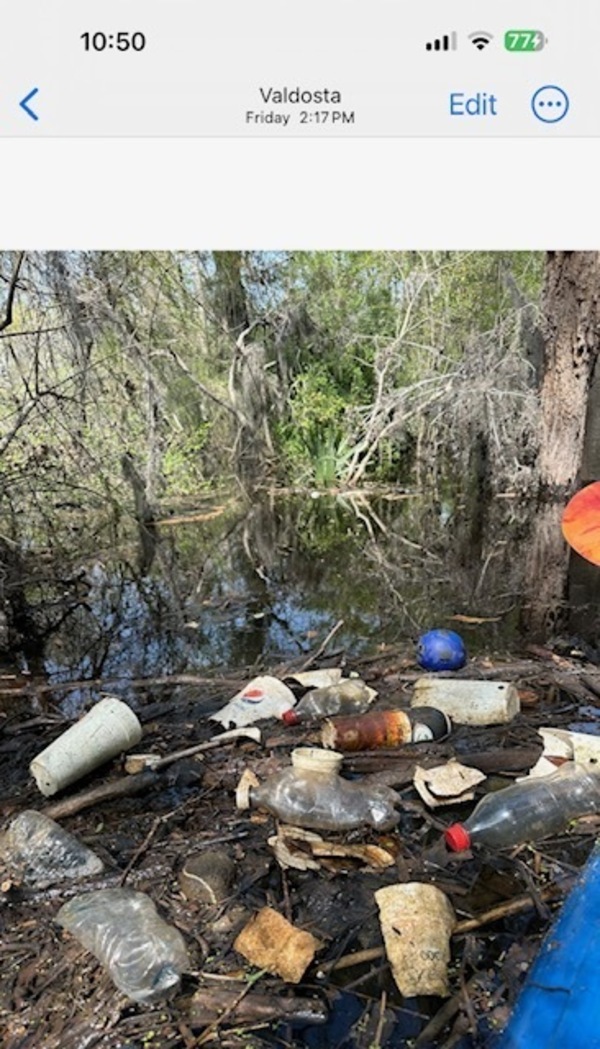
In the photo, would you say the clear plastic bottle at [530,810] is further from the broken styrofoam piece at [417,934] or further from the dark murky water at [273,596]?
the dark murky water at [273,596]

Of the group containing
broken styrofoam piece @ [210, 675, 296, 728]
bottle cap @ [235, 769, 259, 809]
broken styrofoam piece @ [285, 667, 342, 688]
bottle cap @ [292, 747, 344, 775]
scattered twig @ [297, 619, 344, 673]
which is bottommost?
scattered twig @ [297, 619, 344, 673]

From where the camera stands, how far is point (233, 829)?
1.79 m

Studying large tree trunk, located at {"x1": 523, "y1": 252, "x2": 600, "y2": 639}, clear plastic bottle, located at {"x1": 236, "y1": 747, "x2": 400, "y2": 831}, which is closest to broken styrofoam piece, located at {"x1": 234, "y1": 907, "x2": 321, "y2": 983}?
clear plastic bottle, located at {"x1": 236, "y1": 747, "x2": 400, "y2": 831}

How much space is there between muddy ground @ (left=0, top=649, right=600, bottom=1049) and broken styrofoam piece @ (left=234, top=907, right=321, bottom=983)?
0.07 feet

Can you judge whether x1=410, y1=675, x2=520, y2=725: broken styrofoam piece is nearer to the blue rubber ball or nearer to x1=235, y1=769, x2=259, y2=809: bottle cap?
the blue rubber ball

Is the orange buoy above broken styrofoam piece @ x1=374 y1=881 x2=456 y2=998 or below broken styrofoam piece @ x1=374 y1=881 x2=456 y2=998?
above

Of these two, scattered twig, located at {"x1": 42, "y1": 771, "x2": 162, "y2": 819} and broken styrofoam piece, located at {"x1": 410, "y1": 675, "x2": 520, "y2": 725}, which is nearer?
scattered twig, located at {"x1": 42, "y1": 771, "x2": 162, "y2": 819}
